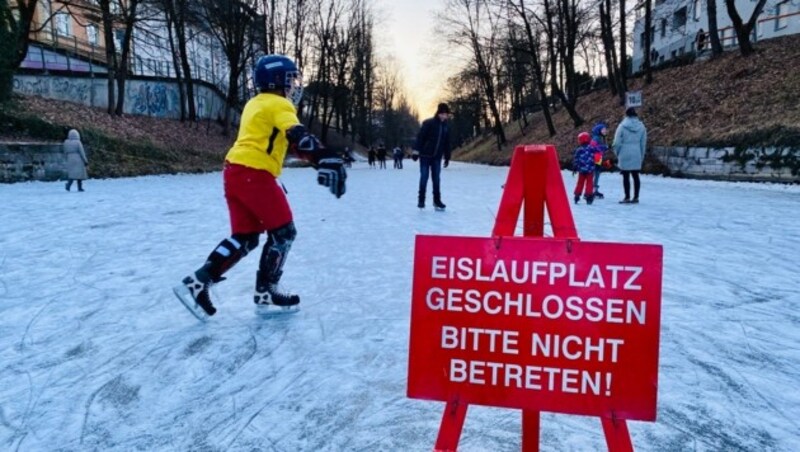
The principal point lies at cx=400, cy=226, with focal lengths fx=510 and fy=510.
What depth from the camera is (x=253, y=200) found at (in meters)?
3.24

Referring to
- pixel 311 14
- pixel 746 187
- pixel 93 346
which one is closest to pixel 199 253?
pixel 93 346

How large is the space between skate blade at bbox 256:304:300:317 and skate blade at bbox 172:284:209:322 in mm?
385

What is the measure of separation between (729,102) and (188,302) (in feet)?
65.6

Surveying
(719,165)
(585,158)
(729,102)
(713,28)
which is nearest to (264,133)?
(585,158)

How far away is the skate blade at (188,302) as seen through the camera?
341 centimetres

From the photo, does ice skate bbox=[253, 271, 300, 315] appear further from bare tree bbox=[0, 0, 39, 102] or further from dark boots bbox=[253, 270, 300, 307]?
bare tree bbox=[0, 0, 39, 102]

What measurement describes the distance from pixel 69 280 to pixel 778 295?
5.92m

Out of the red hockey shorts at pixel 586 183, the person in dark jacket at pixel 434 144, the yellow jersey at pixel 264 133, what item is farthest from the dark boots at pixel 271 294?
the red hockey shorts at pixel 586 183

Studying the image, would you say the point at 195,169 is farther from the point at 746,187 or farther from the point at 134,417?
the point at 134,417

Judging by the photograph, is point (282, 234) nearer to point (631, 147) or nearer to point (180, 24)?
point (631, 147)

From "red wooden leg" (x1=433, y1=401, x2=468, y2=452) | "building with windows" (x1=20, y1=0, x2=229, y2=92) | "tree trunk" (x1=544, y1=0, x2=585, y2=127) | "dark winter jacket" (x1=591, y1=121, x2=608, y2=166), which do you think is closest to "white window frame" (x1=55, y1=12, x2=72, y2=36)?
"building with windows" (x1=20, y1=0, x2=229, y2=92)

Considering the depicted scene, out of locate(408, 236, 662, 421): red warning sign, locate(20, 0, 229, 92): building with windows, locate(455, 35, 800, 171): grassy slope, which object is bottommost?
locate(408, 236, 662, 421): red warning sign

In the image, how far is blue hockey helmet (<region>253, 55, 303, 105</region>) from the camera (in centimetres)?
320

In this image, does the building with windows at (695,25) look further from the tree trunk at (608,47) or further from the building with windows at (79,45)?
the building with windows at (79,45)
